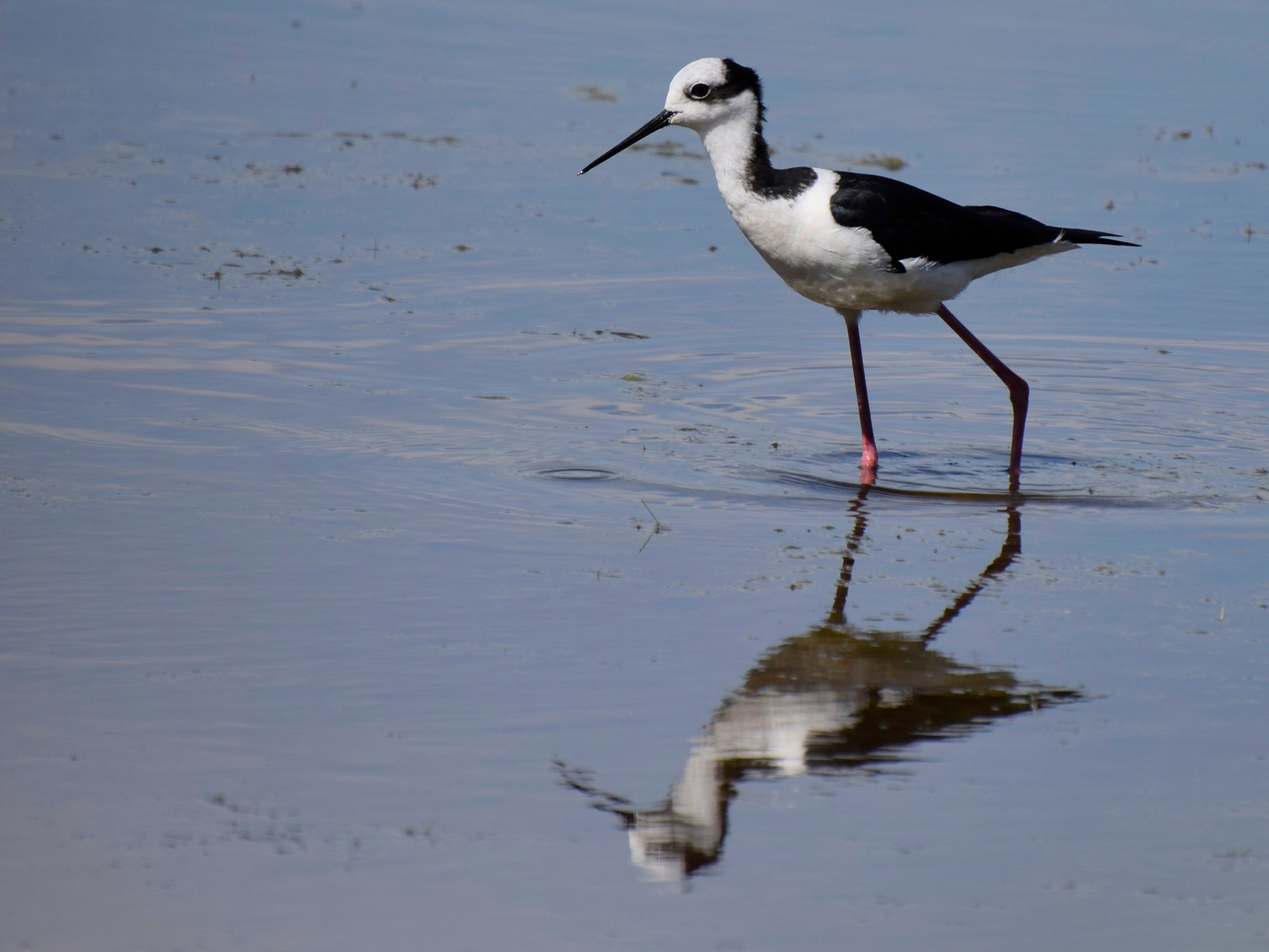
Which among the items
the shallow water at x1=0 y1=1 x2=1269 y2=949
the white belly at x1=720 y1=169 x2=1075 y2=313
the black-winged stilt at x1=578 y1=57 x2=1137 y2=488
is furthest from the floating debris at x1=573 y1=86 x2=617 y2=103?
the white belly at x1=720 y1=169 x2=1075 y2=313

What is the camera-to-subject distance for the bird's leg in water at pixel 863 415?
6.76m

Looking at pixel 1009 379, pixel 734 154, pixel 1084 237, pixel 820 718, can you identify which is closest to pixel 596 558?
pixel 820 718

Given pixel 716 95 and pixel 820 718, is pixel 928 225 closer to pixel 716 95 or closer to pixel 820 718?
pixel 716 95

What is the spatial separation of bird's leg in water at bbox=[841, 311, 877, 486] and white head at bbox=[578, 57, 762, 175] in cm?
93

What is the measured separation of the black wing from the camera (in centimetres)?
653

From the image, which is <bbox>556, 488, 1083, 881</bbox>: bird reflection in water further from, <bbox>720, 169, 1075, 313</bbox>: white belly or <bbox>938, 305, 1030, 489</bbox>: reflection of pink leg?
<bbox>938, 305, 1030, 489</bbox>: reflection of pink leg

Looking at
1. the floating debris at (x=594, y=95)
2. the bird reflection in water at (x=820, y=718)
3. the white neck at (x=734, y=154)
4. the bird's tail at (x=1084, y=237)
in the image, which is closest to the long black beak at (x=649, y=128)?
the white neck at (x=734, y=154)

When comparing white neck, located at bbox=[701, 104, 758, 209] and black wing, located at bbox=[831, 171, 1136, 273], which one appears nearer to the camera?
black wing, located at bbox=[831, 171, 1136, 273]

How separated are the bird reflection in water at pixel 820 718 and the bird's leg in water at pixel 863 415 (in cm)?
156

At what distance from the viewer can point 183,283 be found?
9039 mm

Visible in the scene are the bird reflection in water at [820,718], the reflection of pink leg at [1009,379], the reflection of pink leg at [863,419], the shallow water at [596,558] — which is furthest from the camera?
the reflection of pink leg at [1009,379]

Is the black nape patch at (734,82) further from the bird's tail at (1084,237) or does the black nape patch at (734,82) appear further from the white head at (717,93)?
the bird's tail at (1084,237)

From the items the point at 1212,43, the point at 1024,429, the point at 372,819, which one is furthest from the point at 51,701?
the point at 1212,43

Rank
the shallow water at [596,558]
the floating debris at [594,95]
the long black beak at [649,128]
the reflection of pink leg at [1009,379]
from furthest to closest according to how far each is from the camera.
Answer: the floating debris at [594,95]
the reflection of pink leg at [1009,379]
the long black beak at [649,128]
the shallow water at [596,558]
